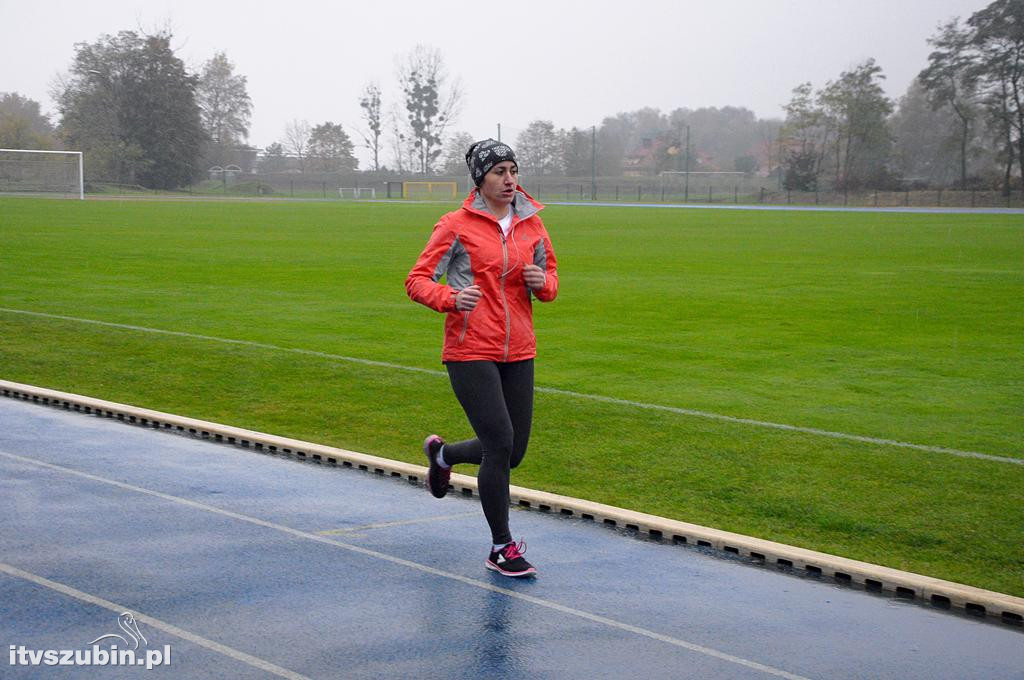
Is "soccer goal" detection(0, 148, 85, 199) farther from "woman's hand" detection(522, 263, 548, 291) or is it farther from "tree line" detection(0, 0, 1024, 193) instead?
"woman's hand" detection(522, 263, 548, 291)

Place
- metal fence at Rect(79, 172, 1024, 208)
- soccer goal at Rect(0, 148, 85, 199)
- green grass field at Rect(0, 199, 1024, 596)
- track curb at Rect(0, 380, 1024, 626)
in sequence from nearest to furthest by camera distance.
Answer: track curb at Rect(0, 380, 1024, 626) < green grass field at Rect(0, 199, 1024, 596) < soccer goal at Rect(0, 148, 85, 199) < metal fence at Rect(79, 172, 1024, 208)

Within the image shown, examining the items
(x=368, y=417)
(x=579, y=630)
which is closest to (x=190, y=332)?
(x=368, y=417)

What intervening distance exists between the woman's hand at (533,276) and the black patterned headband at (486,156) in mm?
483

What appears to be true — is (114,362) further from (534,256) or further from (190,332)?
(534,256)

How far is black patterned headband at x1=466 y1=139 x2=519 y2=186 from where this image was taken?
562cm

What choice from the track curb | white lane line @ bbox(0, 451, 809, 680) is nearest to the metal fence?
the track curb

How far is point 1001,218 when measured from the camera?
55.1m

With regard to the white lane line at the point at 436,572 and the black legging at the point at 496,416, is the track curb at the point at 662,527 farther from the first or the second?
the white lane line at the point at 436,572

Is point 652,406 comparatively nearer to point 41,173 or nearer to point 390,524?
point 390,524

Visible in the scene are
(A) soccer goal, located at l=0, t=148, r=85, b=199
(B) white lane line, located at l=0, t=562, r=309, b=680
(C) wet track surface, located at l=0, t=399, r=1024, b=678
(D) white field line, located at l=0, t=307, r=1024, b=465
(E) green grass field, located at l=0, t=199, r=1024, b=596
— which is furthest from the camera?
(A) soccer goal, located at l=0, t=148, r=85, b=199

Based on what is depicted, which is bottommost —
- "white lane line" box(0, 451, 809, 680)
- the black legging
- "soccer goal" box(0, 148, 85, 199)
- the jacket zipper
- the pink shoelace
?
"white lane line" box(0, 451, 809, 680)

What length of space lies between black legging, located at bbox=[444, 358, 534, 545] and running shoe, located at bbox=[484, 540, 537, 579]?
0.18 ft

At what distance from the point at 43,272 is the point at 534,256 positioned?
18.9m

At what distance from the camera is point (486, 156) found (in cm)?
561
